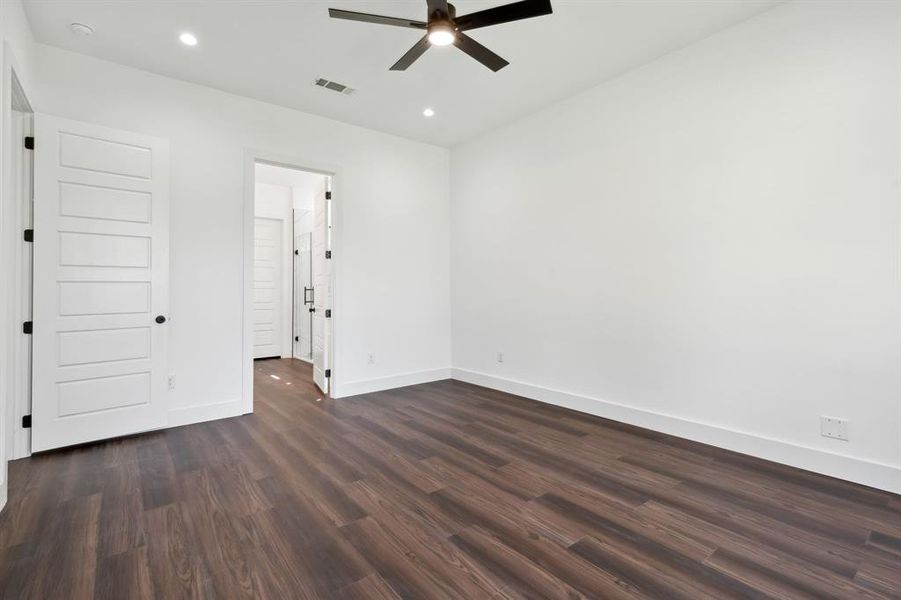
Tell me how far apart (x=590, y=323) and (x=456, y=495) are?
228 centimetres

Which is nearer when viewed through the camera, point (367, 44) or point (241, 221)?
point (367, 44)

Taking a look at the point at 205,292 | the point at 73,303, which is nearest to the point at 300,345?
the point at 205,292

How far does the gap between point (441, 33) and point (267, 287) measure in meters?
6.27

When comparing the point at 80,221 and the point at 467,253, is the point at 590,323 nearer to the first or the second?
the point at 467,253

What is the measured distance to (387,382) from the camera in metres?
5.11

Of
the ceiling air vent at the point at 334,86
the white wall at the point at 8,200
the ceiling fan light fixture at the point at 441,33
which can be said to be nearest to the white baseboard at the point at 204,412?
the white wall at the point at 8,200

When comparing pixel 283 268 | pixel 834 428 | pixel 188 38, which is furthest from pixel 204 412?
pixel 834 428

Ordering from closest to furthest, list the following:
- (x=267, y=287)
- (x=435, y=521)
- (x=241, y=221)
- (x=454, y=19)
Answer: (x=435, y=521)
(x=454, y=19)
(x=241, y=221)
(x=267, y=287)

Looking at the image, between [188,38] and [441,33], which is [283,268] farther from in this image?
[441,33]

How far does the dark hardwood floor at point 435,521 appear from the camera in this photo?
1.72 m

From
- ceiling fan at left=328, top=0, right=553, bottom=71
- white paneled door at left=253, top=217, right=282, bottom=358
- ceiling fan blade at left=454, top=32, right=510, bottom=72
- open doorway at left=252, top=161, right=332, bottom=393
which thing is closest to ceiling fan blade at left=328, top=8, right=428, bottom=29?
ceiling fan at left=328, top=0, right=553, bottom=71

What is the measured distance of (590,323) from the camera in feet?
13.4

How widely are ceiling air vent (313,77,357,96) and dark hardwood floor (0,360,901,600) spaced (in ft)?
10.4

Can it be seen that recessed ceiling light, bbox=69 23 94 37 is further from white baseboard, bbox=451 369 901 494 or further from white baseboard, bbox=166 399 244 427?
white baseboard, bbox=451 369 901 494
